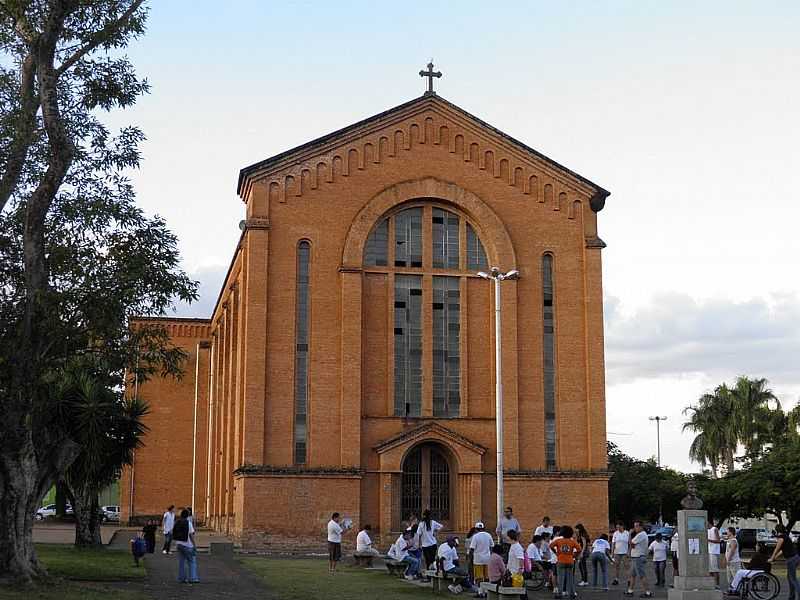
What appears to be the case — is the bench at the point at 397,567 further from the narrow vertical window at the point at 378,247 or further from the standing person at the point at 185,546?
the narrow vertical window at the point at 378,247

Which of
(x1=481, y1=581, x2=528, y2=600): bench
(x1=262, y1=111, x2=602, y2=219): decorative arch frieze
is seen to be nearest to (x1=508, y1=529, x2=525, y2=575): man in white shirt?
(x1=481, y1=581, x2=528, y2=600): bench

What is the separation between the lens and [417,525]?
2678 centimetres

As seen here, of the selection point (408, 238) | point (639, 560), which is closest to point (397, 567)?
point (639, 560)

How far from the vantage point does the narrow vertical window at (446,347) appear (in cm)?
3934

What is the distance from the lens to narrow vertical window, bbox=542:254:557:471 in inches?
1556

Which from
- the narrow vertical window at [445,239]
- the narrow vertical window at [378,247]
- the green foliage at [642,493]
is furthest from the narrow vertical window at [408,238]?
the green foliage at [642,493]

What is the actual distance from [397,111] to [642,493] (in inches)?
1301

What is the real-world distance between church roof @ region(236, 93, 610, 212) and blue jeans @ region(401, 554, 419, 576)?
17356mm

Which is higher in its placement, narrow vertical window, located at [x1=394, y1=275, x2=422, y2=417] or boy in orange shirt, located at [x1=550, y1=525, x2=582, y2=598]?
narrow vertical window, located at [x1=394, y1=275, x2=422, y2=417]

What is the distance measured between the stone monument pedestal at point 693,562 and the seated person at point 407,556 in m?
6.61

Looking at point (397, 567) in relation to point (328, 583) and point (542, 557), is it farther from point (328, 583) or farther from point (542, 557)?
point (542, 557)

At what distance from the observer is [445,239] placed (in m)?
40.4

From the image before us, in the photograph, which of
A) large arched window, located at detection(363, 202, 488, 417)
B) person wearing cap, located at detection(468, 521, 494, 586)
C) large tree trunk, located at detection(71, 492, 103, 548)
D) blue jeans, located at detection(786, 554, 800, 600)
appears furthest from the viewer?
large arched window, located at detection(363, 202, 488, 417)

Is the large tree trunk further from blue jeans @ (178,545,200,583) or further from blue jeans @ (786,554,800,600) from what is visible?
blue jeans @ (786,554,800,600)
